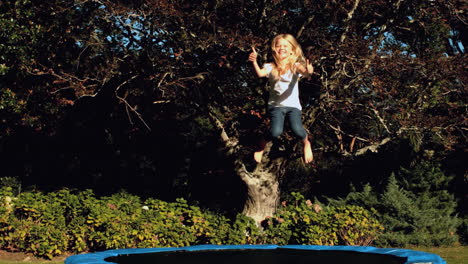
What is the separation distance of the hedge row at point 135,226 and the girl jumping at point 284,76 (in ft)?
8.30

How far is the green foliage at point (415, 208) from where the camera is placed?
810 centimetres

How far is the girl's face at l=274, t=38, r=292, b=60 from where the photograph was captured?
4.04 m

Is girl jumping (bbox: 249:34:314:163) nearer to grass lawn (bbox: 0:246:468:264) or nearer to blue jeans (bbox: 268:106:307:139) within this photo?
blue jeans (bbox: 268:106:307:139)

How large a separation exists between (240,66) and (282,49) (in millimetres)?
3059

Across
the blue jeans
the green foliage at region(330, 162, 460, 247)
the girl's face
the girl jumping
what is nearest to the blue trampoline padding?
the girl jumping

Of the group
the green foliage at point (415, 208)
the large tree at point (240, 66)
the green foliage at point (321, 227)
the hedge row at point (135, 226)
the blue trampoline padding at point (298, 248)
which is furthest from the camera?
the green foliage at point (415, 208)

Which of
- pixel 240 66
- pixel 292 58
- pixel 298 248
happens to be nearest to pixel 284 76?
pixel 292 58

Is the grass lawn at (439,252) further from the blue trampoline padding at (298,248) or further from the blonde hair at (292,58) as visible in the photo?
the blonde hair at (292,58)

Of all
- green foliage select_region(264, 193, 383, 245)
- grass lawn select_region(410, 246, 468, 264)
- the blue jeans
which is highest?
the blue jeans

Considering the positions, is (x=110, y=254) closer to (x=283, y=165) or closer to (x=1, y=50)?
(x=283, y=165)

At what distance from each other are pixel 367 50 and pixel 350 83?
0.49m

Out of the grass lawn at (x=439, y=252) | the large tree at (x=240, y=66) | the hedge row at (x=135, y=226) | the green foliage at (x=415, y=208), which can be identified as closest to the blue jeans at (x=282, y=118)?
the large tree at (x=240, y=66)

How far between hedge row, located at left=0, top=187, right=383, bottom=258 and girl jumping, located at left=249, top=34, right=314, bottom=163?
2.53 metres

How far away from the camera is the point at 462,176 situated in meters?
9.63
